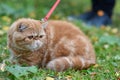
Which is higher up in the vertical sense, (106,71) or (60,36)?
(60,36)

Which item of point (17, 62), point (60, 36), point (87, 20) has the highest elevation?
point (87, 20)

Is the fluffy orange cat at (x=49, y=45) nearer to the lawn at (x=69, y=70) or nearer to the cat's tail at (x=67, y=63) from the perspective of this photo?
the cat's tail at (x=67, y=63)

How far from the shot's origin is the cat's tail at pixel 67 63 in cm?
418

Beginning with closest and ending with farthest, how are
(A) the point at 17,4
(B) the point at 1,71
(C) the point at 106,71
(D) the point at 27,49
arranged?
(B) the point at 1,71 → (D) the point at 27,49 → (C) the point at 106,71 → (A) the point at 17,4

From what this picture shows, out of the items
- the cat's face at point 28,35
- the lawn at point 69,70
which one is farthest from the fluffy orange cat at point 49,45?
the lawn at point 69,70

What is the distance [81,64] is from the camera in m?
4.31

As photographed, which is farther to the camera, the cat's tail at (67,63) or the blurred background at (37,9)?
the blurred background at (37,9)

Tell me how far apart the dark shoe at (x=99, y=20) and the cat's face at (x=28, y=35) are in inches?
177

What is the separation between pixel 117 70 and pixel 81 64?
515 millimetres

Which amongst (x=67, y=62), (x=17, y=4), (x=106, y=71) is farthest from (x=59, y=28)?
(x=17, y=4)

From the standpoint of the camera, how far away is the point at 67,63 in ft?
13.8

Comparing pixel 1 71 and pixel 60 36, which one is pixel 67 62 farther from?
pixel 1 71

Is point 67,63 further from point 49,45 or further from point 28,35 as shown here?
point 28,35

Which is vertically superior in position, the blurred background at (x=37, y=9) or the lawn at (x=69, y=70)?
the blurred background at (x=37, y=9)
